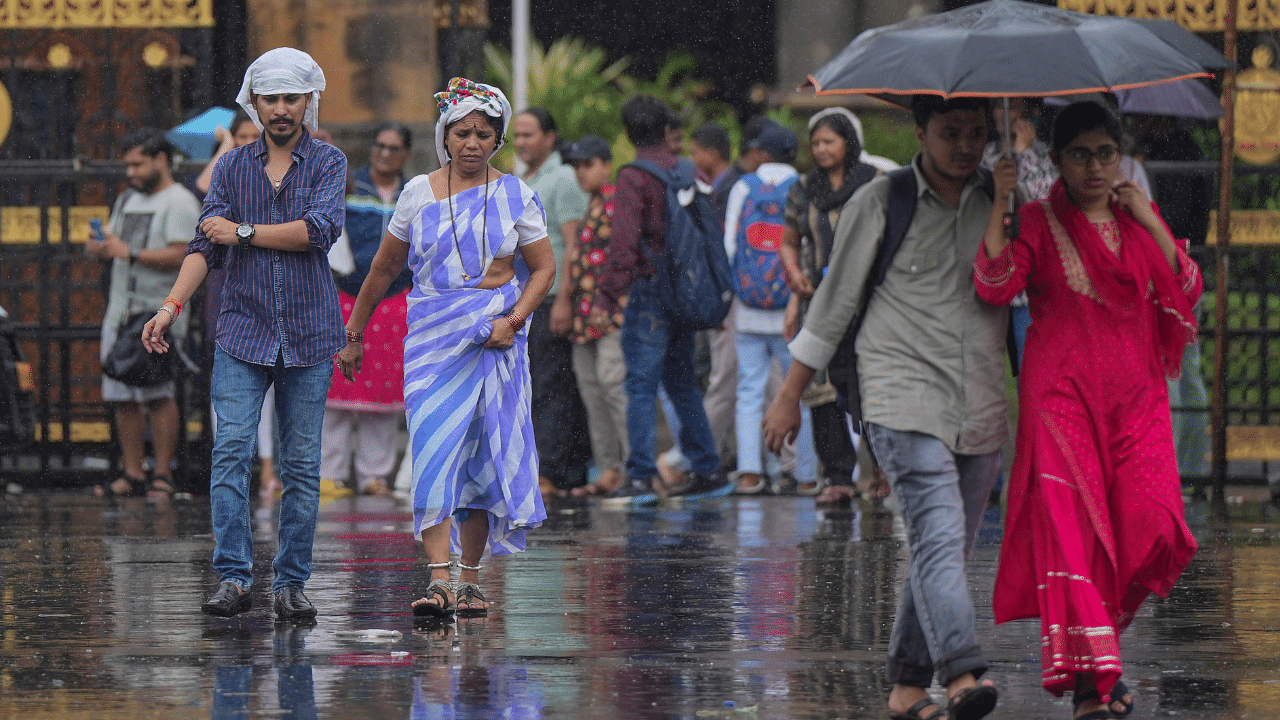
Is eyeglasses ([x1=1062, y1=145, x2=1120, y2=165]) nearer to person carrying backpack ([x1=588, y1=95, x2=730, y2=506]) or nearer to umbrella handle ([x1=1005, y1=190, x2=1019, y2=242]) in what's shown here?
umbrella handle ([x1=1005, y1=190, x2=1019, y2=242])

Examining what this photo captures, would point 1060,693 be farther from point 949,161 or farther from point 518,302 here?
point 518,302

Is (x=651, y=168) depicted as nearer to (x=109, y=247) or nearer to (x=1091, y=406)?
(x=109, y=247)

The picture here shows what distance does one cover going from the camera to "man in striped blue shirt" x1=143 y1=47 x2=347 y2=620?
271 inches

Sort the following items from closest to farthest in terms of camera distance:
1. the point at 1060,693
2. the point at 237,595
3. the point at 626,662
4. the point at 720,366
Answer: the point at 1060,693
the point at 626,662
the point at 237,595
the point at 720,366

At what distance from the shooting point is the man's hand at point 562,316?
1130 centimetres

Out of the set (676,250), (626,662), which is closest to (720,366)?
(676,250)

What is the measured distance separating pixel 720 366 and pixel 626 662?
626cm

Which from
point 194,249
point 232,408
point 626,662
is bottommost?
point 626,662

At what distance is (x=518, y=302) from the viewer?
7008 millimetres

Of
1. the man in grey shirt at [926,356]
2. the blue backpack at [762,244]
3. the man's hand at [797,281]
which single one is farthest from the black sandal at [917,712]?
the blue backpack at [762,244]

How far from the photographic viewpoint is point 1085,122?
5312 mm

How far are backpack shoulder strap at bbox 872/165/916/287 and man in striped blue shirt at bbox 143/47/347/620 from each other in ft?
7.65

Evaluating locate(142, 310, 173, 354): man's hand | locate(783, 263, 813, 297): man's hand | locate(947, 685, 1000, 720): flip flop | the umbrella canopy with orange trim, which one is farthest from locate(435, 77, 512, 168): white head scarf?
locate(783, 263, 813, 297): man's hand

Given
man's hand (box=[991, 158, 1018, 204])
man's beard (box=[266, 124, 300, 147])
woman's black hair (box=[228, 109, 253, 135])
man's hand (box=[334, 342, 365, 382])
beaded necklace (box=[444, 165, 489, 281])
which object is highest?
woman's black hair (box=[228, 109, 253, 135])
